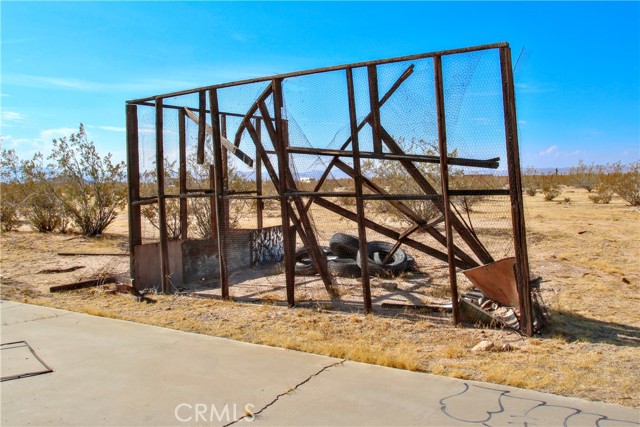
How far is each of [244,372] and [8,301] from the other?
549cm

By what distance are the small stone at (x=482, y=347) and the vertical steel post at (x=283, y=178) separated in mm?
3032

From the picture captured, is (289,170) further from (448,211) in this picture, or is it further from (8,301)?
(8,301)

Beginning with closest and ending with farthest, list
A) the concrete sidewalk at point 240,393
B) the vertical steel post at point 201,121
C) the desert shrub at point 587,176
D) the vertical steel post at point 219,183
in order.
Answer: the concrete sidewalk at point 240,393
the vertical steel post at point 219,183
the vertical steel post at point 201,121
the desert shrub at point 587,176

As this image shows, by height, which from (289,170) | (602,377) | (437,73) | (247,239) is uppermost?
(437,73)

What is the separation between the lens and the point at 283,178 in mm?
7918

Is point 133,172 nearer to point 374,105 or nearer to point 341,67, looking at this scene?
point 341,67

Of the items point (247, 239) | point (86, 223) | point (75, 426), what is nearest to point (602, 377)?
point (75, 426)

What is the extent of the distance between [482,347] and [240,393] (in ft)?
8.60

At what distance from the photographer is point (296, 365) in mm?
5141

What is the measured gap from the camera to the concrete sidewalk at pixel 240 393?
3.95 meters

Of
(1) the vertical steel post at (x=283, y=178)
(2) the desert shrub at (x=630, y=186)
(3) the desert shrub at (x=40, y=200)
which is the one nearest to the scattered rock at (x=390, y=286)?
(1) the vertical steel post at (x=283, y=178)

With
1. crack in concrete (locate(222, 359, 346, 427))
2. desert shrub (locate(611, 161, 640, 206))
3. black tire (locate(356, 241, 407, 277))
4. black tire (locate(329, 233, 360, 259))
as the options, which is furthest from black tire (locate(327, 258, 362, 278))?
desert shrub (locate(611, 161, 640, 206))

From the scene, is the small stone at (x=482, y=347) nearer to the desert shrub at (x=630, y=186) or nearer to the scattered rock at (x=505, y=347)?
the scattered rock at (x=505, y=347)

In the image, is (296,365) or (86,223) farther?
(86,223)
